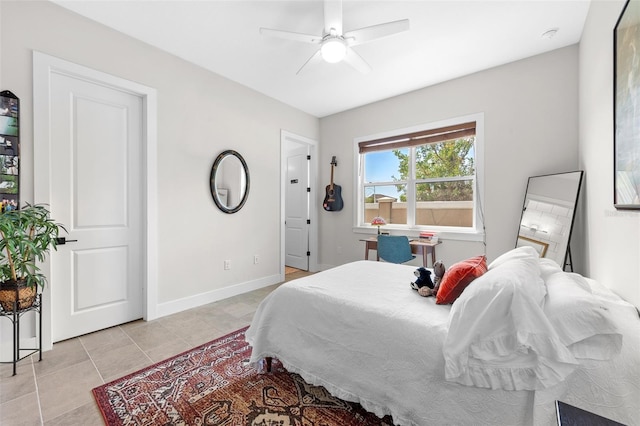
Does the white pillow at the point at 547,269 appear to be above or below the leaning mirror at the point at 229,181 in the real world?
below

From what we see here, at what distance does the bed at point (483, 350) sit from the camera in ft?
3.15

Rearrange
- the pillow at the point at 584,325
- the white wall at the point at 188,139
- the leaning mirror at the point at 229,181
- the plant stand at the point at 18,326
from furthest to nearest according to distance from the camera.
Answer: the leaning mirror at the point at 229,181, the white wall at the point at 188,139, the plant stand at the point at 18,326, the pillow at the point at 584,325

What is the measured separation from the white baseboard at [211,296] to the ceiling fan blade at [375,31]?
9.91 ft

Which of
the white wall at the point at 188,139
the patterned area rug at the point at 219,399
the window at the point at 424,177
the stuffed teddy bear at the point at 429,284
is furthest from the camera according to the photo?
the window at the point at 424,177

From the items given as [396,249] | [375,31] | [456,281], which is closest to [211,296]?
[396,249]

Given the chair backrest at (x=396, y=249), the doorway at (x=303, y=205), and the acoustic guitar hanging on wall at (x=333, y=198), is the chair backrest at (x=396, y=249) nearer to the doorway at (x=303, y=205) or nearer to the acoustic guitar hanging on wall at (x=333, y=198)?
the acoustic guitar hanging on wall at (x=333, y=198)

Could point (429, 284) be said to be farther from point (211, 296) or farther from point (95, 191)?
point (95, 191)

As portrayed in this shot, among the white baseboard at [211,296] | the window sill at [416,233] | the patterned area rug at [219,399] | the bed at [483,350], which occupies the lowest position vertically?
the patterned area rug at [219,399]

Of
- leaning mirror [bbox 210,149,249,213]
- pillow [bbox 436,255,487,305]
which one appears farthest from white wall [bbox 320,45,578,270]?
leaning mirror [bbox 210,149,249,213]

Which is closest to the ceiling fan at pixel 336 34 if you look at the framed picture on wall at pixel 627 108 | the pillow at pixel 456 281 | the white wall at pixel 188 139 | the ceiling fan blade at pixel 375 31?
the ceiling fan blade at pixel 375 31

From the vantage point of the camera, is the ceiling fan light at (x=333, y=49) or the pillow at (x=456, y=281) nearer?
the pillow at (x=456, y=281)

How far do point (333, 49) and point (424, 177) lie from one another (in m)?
2.26

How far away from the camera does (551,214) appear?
2576 millimetres

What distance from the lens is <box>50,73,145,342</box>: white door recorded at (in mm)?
2240
